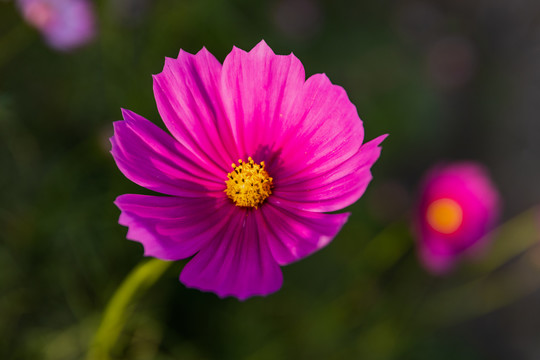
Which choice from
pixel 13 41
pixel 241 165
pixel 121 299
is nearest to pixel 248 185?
pixel 241 165

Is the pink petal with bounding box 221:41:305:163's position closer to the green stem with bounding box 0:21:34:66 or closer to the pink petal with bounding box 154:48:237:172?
the pink petal with bounding box 154:48:237:172

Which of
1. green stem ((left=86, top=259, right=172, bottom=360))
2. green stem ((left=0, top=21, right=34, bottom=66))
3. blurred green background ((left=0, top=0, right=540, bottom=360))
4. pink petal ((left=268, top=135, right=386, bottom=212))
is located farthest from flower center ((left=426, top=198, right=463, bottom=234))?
green stem ((left=0, top=21, right=34, bottom=66))

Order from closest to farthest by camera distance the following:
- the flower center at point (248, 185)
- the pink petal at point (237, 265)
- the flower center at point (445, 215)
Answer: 1. the pink petal at point (237, 265)
2. the flower center at point (248, 185)
3. the flower center at point (445, 215)

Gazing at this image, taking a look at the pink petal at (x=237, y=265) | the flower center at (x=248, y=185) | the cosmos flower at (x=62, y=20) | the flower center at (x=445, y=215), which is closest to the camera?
the pink petal at (x=237, y=265)

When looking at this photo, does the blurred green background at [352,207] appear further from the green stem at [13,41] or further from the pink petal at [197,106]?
the pink petal at [197,106]

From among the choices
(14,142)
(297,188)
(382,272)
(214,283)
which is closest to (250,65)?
(297,188)

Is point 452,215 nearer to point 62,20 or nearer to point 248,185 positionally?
point 248,185

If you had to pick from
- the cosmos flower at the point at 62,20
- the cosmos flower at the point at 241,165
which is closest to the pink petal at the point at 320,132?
the cosmos flower at the point at 241,165
